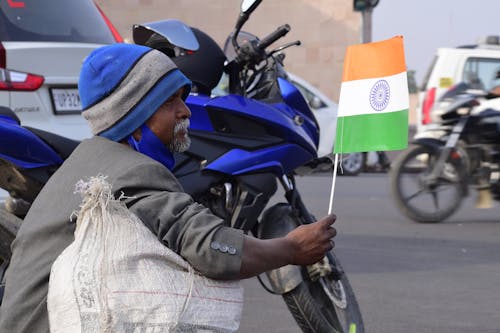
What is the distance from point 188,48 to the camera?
4.93m

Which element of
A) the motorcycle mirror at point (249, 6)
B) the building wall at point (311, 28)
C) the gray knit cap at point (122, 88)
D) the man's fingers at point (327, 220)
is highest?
the gray knit cap at point (122, 88)

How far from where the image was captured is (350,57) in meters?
3.61

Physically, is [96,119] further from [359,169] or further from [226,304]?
[359,169]

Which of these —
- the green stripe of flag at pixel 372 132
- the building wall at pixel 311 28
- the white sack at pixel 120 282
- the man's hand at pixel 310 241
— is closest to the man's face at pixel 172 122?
the white sack at pixel 120 282

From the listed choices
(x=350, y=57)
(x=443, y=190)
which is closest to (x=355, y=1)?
(x=443, y=190)

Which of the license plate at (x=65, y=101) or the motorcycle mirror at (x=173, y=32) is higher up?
the motorcycle mirror at (x=173, y=32)

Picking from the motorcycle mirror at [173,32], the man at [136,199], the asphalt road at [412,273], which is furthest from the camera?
the asphalt road at [412,273]

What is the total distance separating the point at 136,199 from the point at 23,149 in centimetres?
182

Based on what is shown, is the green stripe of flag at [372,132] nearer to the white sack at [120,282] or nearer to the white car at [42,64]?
the white sack at [120,282]

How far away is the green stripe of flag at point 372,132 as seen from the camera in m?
3.45

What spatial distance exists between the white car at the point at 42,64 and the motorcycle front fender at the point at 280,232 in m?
1.89

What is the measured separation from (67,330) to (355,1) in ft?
50.8

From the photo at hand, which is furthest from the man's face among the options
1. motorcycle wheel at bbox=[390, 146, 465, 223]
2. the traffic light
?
the traffic light

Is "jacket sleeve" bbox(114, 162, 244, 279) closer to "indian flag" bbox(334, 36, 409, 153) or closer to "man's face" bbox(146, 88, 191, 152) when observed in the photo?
"man's face" bbox(146, 88, 191, 152)
